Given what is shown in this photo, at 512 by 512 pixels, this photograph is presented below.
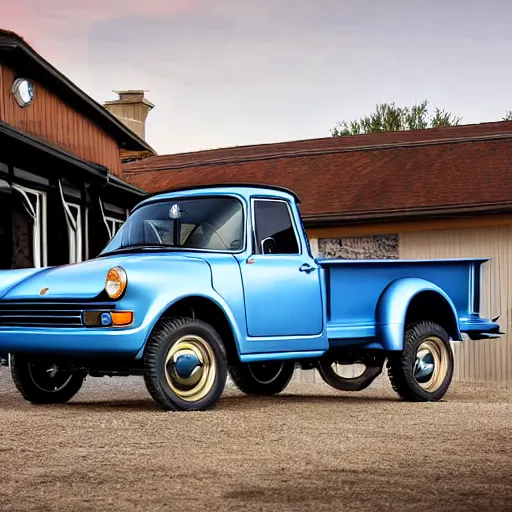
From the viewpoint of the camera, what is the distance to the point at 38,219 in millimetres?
16938

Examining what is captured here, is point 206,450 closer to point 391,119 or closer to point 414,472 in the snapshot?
point 414,472

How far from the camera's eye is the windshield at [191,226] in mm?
10516

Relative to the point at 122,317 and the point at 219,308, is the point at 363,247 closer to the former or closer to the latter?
the point at 219,308

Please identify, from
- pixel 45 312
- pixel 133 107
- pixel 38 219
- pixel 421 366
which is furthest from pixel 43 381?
pixel 133 107

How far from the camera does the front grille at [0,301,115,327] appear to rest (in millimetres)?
9633

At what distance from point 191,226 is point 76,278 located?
1324 mm

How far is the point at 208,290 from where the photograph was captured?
9.89 meters

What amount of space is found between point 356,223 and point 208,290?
10.9 meters

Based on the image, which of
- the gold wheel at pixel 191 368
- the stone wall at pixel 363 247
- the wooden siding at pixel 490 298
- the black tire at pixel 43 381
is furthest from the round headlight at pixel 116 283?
the stone wall at pixel 363 247

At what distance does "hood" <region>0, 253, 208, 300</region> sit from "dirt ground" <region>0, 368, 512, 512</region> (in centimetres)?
99

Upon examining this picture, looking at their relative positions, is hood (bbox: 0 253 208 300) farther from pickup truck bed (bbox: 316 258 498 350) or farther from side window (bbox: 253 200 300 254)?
pickup truck bed (bbox: 316 258 498 350)

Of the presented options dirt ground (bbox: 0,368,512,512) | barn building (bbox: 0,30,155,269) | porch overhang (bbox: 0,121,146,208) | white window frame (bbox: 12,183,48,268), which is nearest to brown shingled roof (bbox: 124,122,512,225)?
barn building (bbox: 0,30,155,269)

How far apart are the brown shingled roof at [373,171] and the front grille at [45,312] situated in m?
10.9

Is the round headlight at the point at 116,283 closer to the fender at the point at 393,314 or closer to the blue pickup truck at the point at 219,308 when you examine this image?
the blue pickup truck at the point at 219,308
